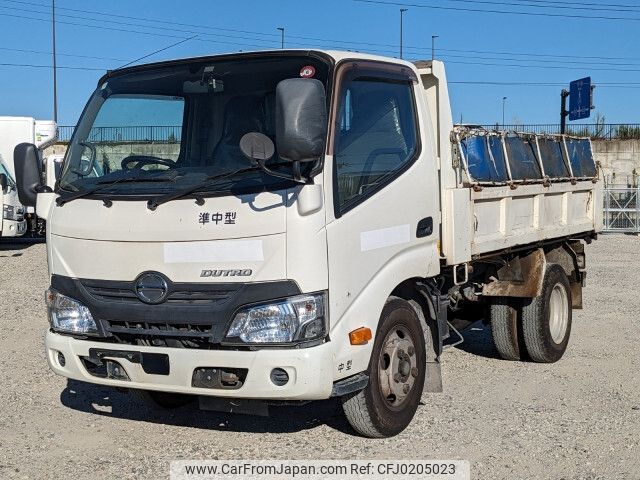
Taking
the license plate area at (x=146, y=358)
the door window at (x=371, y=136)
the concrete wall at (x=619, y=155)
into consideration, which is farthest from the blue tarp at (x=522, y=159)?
the concrete wall at (x=619, y=155)

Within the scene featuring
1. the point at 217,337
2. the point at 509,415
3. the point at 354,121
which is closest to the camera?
the point at 217,337

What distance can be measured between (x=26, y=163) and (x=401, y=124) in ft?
8.31

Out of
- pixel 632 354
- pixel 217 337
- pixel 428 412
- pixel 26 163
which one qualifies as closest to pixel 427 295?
pixel 428 412

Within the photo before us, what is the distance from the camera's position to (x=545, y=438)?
5.80m

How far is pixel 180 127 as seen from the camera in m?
5.82

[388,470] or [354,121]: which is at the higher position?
[354,121]

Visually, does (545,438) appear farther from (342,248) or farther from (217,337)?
(217,337)

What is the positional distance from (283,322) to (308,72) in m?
1.50

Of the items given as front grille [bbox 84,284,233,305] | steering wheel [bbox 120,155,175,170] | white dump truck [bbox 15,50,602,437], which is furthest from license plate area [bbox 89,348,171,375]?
steering wheel [bbox 120,155,175,170]

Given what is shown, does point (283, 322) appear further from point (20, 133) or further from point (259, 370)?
point (20, 133)

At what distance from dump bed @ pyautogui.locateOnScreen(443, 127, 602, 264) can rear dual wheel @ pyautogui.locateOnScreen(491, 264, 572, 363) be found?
547 mm

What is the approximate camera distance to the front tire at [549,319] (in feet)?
25.9

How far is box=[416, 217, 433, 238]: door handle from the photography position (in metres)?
5.85

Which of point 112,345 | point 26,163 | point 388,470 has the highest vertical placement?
point 26,163
